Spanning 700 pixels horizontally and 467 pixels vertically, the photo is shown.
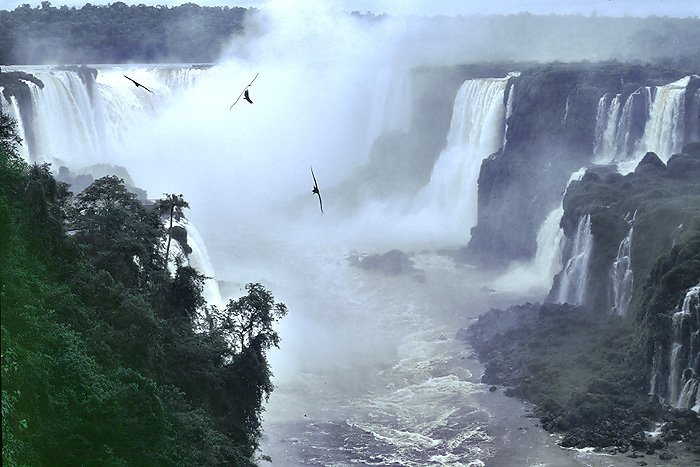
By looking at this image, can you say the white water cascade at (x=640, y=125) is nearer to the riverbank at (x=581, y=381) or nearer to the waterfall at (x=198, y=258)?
the riverbank at (x=581, y=381)

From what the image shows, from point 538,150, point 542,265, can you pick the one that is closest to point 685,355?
point 542,265

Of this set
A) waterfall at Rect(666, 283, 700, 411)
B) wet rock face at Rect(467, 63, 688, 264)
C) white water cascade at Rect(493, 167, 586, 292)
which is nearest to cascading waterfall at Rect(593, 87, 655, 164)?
wet rock face at Rect(467, 63, 688, 264)

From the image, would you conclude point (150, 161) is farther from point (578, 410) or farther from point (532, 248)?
point (578, 410)

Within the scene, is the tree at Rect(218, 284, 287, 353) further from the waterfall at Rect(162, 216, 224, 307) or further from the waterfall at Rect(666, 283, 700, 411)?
the waterfall at Rect(666, 283, 700, 411)

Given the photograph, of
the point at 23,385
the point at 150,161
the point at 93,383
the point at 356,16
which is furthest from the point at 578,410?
the point at 356,16

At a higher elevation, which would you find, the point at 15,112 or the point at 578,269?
the point at 15,112

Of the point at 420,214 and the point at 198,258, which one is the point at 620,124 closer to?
the point at 420,214
